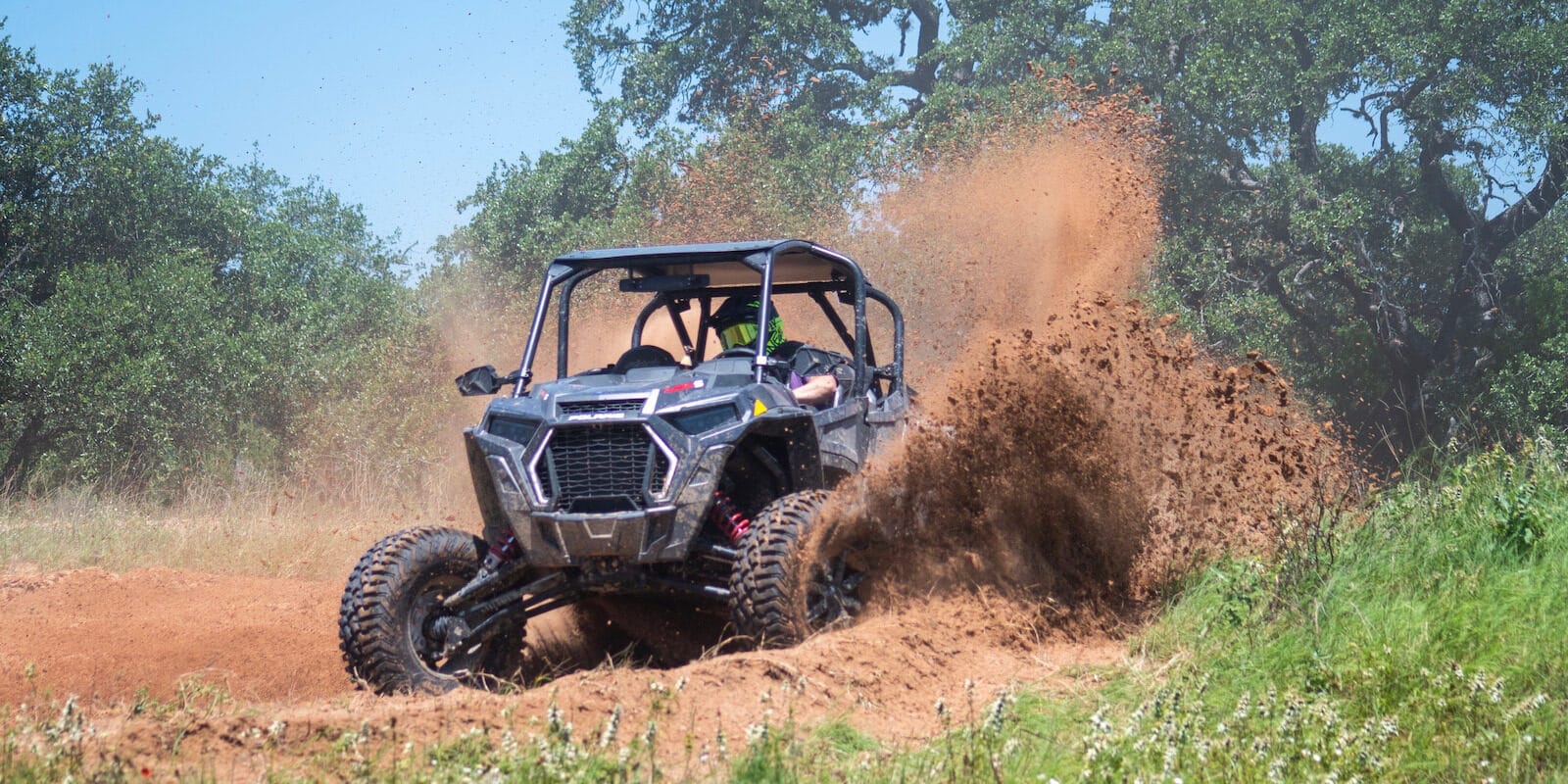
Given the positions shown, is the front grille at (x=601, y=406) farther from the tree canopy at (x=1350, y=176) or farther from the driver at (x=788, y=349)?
the tree canopy at (x=1350, y=176)

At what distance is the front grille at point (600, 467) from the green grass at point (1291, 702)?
60.4 inches

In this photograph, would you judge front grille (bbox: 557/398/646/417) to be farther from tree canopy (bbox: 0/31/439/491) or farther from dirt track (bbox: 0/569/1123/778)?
tree canopy (bbox: 0/31/439/491)

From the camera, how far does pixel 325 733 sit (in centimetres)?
422

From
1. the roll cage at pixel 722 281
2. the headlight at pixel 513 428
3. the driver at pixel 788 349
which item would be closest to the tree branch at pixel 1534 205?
the roll cage at pixel 722 281

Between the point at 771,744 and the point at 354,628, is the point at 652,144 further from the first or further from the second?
the point at 771,744

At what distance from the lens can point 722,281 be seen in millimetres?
7941

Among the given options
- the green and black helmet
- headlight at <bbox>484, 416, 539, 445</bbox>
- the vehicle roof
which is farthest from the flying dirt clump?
headlight at <bbox>484, 416, 539, 445</bbox>

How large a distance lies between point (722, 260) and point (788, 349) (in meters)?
0.80

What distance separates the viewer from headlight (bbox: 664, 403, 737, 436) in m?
6.00

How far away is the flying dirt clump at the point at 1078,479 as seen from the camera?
6.79 m

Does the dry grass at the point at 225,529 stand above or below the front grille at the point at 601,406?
below

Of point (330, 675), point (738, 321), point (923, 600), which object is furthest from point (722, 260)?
point (330, 675)

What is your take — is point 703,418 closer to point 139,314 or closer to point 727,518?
point 727,518

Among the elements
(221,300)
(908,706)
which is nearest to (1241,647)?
(908,706)
